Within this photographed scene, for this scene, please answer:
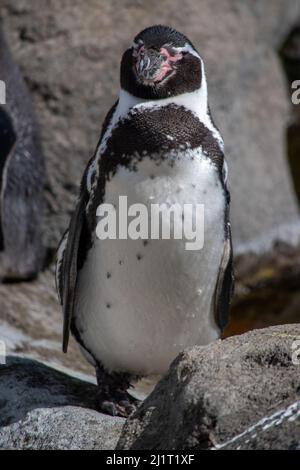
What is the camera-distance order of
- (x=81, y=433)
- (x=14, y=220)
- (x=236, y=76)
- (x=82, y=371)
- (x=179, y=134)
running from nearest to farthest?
1. (x=81, y=433)
2. (x=179, y=134)
3. (x=82, y=371)
4. (x=14, y=220)
5. (x=236, y=76)

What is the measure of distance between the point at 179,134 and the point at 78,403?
3.50ft

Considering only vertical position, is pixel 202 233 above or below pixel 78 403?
above

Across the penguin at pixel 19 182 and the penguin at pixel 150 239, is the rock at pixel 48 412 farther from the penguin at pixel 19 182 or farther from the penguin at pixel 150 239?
the penguin at pixel 19 182

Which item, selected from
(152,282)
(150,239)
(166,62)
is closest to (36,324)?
(152,282)

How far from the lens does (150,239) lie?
3842mm

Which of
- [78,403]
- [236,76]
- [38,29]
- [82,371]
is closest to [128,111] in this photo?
[78,403]

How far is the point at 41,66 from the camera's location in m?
6.69

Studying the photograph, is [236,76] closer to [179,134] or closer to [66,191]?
[66,191]

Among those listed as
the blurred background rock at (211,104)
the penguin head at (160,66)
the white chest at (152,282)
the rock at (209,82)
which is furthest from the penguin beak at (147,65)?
the rock at (209,82)

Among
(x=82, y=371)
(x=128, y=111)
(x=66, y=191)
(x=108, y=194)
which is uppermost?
(x=128, y=111)

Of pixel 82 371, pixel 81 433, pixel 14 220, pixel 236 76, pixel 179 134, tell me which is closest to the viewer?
pixel 81 433

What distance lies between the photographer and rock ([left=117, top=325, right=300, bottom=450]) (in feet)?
9.78

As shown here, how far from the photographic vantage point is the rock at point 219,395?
Answer: 2980 mm

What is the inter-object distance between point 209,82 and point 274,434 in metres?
4.60
